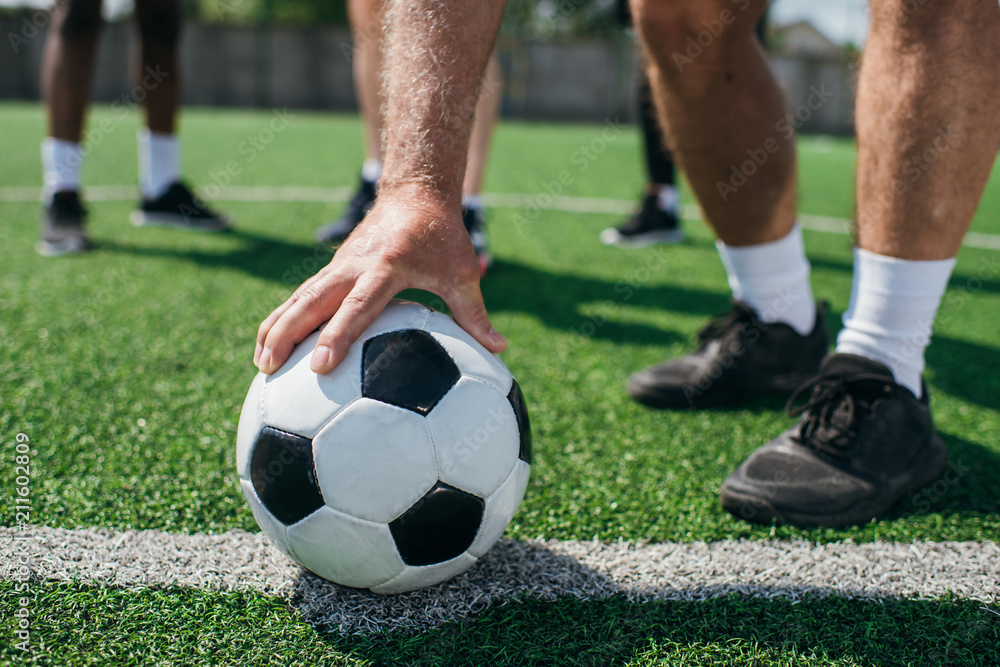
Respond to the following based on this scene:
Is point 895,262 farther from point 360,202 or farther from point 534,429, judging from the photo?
point 360,202

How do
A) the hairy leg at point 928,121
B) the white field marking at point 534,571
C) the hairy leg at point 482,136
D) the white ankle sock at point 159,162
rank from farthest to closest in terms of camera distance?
the white ankle sock at point 159,162
the hairy leg at point 482,136
the hairy leg at point 928,121
the white field marking at point 534,571

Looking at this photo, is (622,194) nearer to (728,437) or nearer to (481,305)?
(728,437)

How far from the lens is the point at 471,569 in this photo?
51.9 inches

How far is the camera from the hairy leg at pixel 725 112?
185cm

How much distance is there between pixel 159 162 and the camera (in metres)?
4.10

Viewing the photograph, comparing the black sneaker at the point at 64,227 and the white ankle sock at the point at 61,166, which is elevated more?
the white ankle sock at the point at 61,166

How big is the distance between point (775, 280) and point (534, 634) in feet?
4.38

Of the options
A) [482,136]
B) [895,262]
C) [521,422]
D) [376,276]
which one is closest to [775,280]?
[895,262]

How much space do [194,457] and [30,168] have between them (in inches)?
227

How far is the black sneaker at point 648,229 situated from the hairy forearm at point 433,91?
9.94ft

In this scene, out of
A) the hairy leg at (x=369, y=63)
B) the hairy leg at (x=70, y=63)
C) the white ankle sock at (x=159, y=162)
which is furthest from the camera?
the white ankle sock at (x=159, y=162)

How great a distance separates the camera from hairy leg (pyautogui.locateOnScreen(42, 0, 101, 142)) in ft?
11.6

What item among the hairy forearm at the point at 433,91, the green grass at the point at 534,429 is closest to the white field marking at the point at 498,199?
the green grass at the point at 534,429

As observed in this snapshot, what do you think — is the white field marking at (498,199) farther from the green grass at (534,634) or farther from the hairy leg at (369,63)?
the green grass at (534,634)
